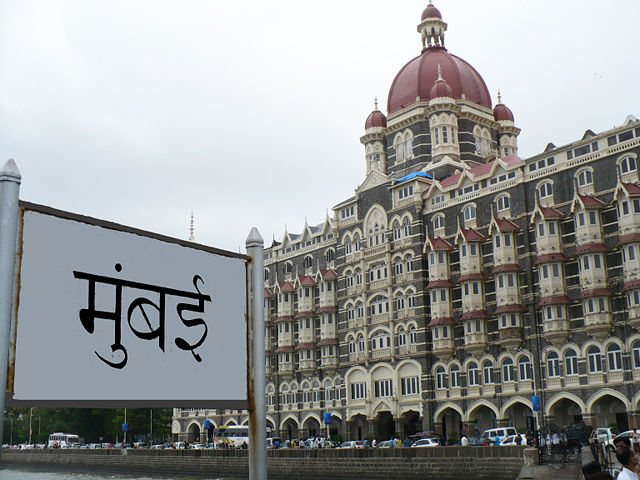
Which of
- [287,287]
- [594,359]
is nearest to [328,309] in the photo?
[287,287]

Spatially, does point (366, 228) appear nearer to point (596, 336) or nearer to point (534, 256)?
point (534, 256)

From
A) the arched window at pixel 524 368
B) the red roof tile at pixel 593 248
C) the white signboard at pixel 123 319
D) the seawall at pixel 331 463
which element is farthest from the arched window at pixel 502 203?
the white signboard at pixel 123 319

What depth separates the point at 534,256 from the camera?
152ft

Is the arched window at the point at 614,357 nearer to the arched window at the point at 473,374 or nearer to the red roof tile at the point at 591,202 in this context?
the red roof tile at the point at 591,202

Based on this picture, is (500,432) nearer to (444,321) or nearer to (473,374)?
(473,374)

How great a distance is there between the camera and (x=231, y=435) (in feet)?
211

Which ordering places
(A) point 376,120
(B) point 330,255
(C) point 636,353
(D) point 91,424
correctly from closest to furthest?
(C) point 636,353, (B) point 330,255, (A) point 376,120, (D) point 91,424

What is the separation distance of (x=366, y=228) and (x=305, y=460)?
20.3 m

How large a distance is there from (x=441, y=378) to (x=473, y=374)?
8.84 feet

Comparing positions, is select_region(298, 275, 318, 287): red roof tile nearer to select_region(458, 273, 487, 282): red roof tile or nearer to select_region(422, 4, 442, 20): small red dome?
select_region(458, 273, 487, 282): red roof tile

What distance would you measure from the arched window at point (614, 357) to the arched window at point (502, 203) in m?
11.3

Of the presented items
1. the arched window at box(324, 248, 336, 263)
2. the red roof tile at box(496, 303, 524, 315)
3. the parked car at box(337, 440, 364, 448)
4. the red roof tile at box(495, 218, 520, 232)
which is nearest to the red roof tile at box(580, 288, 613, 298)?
the red roof tile at box(496, 303, 524, 315)

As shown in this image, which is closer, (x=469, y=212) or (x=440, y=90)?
(x=469, y=212)

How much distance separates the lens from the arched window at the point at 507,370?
46.4m
